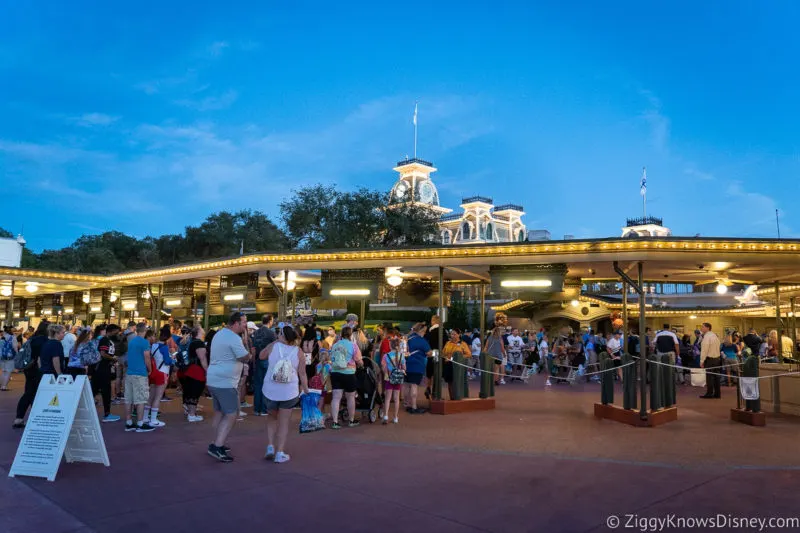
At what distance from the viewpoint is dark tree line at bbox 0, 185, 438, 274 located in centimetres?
4347

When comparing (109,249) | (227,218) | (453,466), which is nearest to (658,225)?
(227,218)

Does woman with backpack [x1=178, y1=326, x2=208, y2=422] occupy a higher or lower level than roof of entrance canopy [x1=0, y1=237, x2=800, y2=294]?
lower

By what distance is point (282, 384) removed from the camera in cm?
696

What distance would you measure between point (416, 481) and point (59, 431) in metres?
3.90

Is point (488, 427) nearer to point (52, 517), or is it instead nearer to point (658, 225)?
point (52, 517)

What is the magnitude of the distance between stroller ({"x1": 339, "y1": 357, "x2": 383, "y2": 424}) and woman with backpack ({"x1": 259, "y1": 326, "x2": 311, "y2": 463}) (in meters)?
3.00

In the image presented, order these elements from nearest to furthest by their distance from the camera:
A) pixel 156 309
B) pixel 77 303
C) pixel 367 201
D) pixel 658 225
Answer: pixel 156 309 → pixel 77 303 → pixel 367 201 → pixel 658 225

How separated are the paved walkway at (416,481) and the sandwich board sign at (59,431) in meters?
0.17

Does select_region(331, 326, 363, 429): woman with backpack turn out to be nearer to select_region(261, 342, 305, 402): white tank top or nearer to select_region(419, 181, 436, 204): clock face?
select_region(261, 342, 305, 402): white tank top

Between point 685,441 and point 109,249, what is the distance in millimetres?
69682

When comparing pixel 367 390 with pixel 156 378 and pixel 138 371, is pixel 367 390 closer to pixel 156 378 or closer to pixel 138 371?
pixel 156 378

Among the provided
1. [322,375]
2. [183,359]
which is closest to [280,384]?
[322,375]

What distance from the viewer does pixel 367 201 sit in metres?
43.7

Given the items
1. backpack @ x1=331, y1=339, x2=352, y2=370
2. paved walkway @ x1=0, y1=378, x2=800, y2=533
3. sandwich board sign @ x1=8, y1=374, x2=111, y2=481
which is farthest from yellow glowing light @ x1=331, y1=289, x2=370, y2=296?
sandwich board sign @ x1=8, y1=374, x2=111, y2=481
